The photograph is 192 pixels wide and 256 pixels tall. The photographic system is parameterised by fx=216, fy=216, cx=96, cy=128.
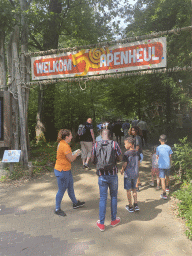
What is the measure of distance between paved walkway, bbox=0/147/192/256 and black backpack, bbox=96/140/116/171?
3.74 feet

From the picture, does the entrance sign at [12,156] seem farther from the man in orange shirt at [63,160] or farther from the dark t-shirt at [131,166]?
the dark t-shirt at [131,166]

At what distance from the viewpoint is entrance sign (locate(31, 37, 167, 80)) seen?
568cm

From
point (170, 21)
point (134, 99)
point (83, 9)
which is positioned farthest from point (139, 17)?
point (134, 99)

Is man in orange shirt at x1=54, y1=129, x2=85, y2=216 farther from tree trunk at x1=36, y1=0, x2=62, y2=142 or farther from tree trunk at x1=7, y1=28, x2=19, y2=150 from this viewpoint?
tree trunk at x1=36, y1=0, x2=62, y2=142

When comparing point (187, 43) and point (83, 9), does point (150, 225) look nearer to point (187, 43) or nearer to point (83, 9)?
point (187, 43)

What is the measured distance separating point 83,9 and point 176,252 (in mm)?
13509

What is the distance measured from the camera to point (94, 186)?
612 centimetres

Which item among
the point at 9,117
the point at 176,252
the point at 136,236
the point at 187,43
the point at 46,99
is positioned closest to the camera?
the point at 176,252

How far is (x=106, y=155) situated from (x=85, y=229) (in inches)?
54.4

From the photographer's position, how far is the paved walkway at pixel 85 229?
129 inches

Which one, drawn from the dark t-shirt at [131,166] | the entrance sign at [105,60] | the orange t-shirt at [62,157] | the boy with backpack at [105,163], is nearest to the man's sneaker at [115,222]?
the boy with backpack at [105,163]

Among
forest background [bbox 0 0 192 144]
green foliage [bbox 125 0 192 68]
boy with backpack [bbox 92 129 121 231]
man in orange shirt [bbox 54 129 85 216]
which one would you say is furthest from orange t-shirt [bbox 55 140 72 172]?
green foliage [bbox 125 0 192 68]

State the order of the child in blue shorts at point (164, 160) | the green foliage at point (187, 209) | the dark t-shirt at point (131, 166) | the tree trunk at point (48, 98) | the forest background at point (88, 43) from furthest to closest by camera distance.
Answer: the tree trunk at point (48, 98)
the forest background at point (88, 43)
the child in blue shorts at point (164, 160)
the dark t-shirt at point (131, 166)
the green foliage at point (187, 209)

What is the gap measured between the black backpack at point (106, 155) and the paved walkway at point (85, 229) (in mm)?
1141
